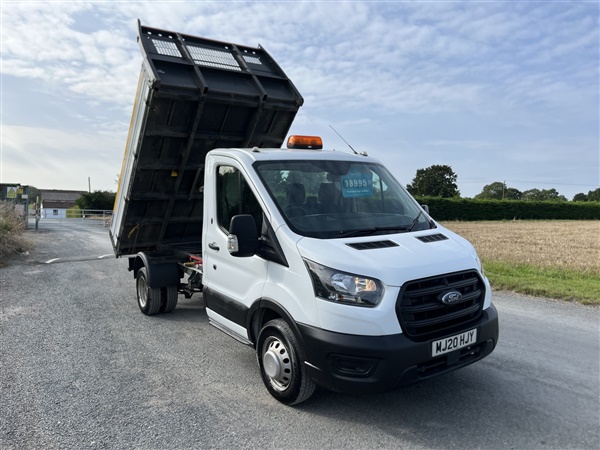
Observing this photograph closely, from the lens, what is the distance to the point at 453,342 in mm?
3605

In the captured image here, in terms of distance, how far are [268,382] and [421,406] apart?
52.1 inches

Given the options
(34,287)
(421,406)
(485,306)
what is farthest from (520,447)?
(34,287)

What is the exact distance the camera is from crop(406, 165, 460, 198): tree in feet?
286

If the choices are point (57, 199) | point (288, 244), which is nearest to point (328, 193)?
point (288, 244)

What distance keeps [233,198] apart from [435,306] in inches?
89.6

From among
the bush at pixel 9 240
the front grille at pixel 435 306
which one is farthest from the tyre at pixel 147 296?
the bush at pixel 9 240

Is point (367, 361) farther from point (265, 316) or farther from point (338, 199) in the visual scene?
point (338, 199)

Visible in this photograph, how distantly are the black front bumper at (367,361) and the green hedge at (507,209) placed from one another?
1676 inches

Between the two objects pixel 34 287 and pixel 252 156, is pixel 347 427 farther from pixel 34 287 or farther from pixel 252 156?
pixel 34 287

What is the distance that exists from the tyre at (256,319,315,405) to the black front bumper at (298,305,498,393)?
0.17m

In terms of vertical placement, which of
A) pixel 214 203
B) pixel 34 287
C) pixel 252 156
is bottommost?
pixel 34 287

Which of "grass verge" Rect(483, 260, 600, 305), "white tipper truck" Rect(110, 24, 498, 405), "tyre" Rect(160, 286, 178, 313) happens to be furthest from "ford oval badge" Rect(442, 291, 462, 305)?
"grass verge" Rect(483, 260, 600, 305)

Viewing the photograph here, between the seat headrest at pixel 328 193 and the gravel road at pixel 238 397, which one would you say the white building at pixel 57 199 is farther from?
the seat headrest at pixel 328 193

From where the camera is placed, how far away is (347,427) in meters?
3.59
